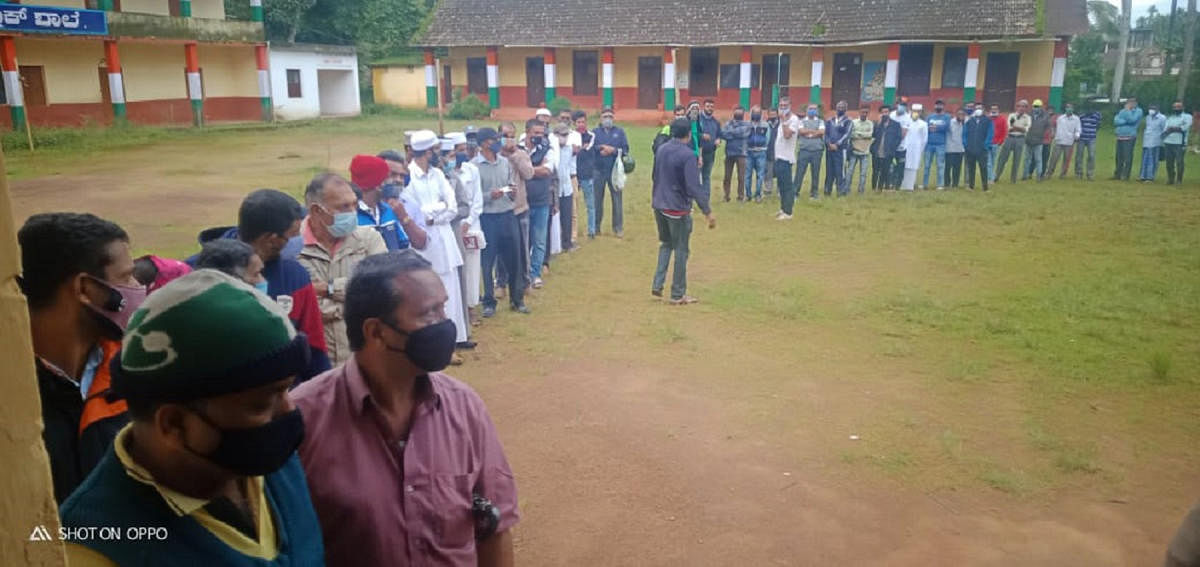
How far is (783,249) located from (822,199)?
4392 millimetres

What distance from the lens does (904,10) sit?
28.5m

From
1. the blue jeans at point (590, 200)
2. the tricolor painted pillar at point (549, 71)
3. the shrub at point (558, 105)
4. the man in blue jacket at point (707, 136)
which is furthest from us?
the tricolor painted pillar at point (549, 71)

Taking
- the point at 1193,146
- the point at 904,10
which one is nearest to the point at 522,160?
the point at 1193,146

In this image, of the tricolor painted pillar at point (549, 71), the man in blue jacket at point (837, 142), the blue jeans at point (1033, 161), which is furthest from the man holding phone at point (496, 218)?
the tricolor painted pillar at point (549, 71)

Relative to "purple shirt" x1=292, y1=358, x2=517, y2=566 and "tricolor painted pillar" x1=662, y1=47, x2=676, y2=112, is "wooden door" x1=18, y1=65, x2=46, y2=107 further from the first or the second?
"purple shirt" x1=292, y1=358, x2=517, y2=566

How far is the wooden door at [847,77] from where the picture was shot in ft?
98.3

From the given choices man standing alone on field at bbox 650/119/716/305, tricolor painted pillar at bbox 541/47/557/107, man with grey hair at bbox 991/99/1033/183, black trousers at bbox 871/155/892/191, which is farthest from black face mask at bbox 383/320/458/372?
tricolor painted pillar at bbox 541/47/557/107

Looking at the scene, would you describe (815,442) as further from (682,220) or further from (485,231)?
(485,231)

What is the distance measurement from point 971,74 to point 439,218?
25.8 metres

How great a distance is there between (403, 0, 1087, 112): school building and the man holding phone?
71.8 feet

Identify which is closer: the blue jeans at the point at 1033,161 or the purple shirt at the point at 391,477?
the purple shirt at the point at 391,477

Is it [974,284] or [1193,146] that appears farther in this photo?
[1193,146]

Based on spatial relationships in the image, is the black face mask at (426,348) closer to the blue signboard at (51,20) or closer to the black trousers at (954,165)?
the black trousers at (954,165)

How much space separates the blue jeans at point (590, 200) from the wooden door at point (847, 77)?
2138 cm
